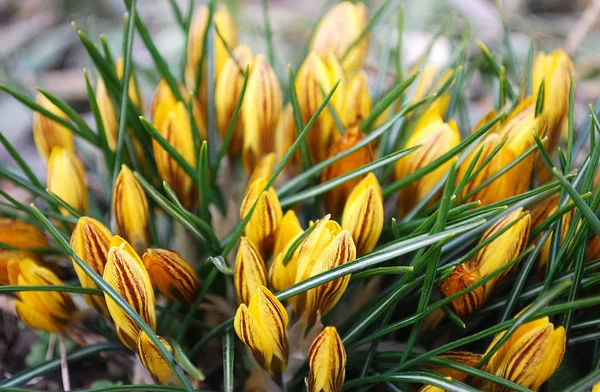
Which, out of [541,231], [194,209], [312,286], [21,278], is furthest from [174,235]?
[541,231]

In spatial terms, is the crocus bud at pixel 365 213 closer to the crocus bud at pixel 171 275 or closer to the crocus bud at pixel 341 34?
the crocus bud at pixel 171 275

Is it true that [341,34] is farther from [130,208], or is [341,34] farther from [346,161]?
[130,208]

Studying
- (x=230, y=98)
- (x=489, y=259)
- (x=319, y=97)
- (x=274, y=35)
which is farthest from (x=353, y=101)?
(x=274, y=35)

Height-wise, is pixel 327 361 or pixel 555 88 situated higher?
pixel 555 88

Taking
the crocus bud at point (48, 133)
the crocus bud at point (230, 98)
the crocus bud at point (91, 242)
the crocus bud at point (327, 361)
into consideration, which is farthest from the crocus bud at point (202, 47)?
the crocus bud at point (327, 361)

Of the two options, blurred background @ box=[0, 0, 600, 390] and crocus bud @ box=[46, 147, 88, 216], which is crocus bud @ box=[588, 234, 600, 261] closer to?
crocus bud @ box=[46, 147, 88, 216]

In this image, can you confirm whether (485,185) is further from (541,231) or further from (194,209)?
(194,209)

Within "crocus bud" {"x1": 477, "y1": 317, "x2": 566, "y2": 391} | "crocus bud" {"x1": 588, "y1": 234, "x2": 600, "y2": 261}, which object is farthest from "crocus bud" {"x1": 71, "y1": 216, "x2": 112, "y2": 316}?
"crocus bud" {"x1": 588, "y1": 234, "x2": 600, "y2": 261}
